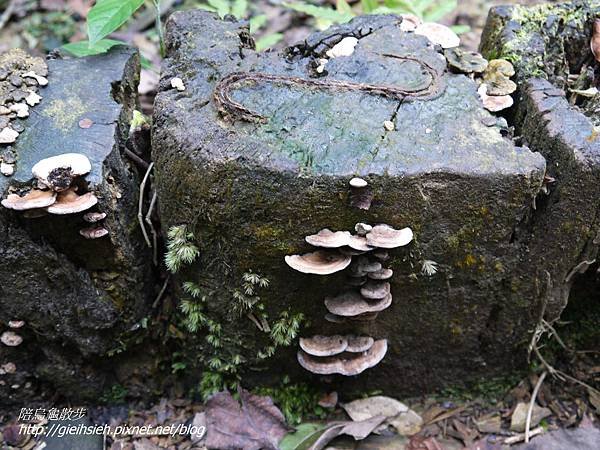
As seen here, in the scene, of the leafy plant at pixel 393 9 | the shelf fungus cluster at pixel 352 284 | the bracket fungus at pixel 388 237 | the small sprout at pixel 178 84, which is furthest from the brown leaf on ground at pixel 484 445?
the leafy plant at pixel 393 9

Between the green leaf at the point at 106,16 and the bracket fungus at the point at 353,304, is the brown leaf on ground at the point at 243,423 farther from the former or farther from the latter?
the green leaf at the point at 106,16

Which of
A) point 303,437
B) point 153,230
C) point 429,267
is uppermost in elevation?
point 429,267

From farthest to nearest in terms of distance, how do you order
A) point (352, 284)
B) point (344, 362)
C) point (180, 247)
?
Result: point (344, 362)
point (180, 247)
point (352, 284)

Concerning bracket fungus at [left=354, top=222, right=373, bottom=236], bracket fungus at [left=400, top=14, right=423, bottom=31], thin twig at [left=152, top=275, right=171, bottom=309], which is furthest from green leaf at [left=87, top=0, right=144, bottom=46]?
bracket fungus at [left=354, top=222, right=373, bottom=236]

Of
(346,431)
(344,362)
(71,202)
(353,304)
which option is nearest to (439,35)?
(353,304)

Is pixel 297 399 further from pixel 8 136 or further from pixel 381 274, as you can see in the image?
Answer: pixel 8 136

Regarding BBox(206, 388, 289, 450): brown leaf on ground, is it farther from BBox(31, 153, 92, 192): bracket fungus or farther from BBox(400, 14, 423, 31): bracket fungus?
BBox(400, 14, 423, 31): bracket fungus

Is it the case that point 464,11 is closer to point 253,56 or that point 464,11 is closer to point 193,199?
point 253,56
